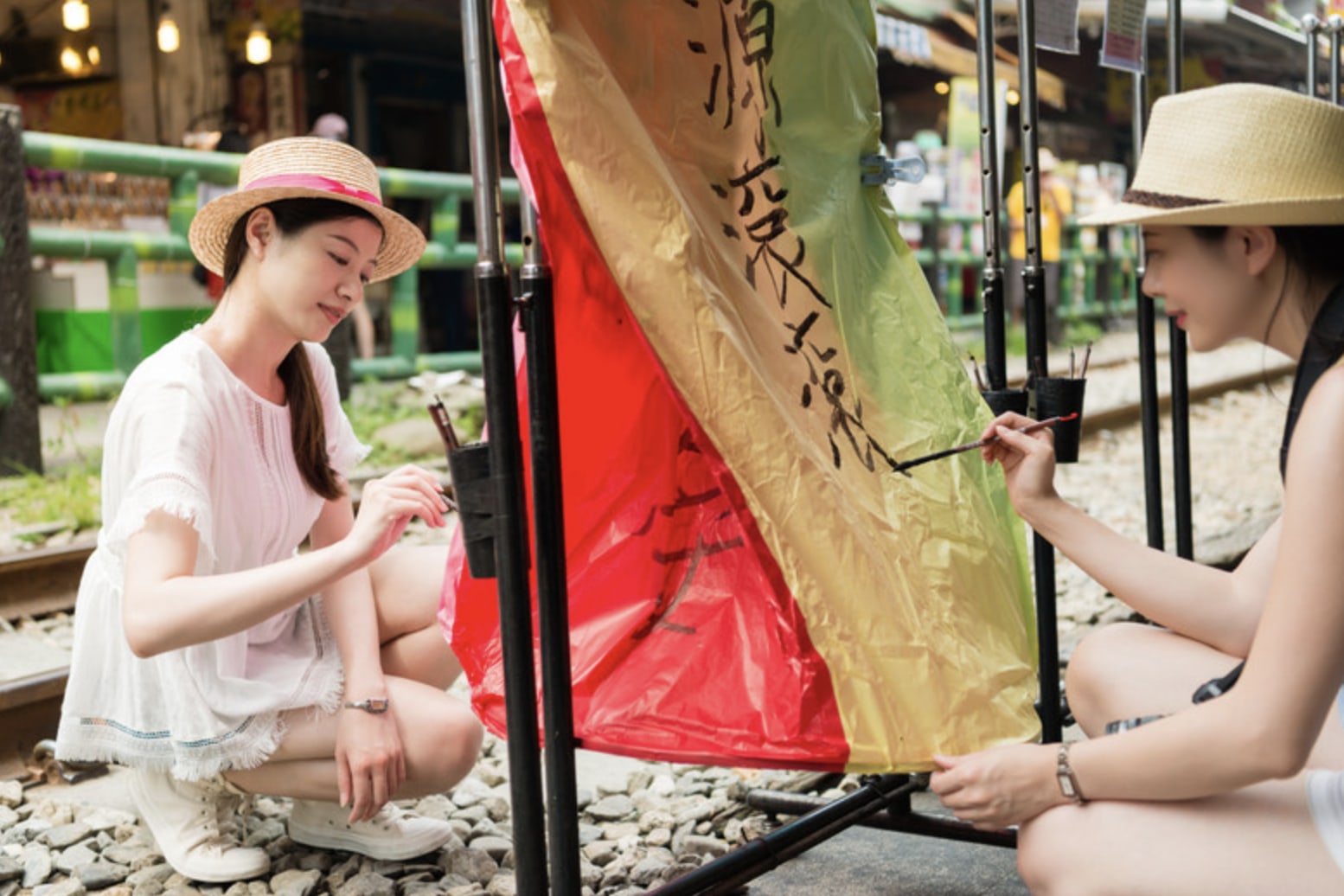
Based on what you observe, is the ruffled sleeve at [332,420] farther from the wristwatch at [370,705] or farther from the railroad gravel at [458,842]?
the railroad gravel at [458,842]

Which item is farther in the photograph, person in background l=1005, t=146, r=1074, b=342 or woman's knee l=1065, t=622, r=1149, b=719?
person in background l=1005, t=146, r=1074, b=342

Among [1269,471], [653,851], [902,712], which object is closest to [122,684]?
[653,851]

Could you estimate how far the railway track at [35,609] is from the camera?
9.08 feet

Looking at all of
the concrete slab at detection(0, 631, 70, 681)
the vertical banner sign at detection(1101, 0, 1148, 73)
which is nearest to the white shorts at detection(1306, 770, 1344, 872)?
the vertical banner sign at detection(1101, 0, 1148, 73)

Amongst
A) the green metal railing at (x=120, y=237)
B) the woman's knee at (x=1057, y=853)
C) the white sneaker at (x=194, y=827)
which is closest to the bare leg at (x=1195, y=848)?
the woman's knee at (x=1057, y=853)

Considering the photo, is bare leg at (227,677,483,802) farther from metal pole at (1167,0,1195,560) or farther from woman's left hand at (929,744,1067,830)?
metal pole at (1167,0,1195,560)

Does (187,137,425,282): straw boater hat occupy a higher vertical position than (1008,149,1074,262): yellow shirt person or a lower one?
lower

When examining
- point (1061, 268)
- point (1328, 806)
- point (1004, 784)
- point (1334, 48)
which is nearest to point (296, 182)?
point (1004, 784)

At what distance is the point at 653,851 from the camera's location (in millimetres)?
2334

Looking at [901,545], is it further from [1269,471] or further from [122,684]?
[1269,471]

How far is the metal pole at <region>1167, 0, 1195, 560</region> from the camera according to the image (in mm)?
2787

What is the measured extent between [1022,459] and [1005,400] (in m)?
0.36

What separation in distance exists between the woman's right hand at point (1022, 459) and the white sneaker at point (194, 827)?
50.5 inches

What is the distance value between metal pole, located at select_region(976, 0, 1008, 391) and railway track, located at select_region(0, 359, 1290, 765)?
0.43 m
